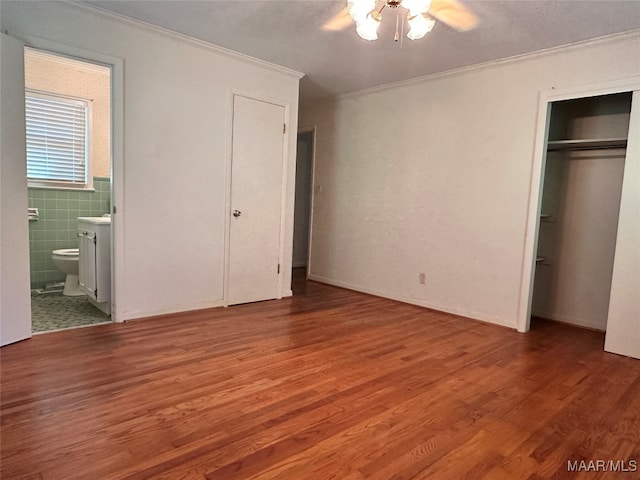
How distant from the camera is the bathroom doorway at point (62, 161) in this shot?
427cm

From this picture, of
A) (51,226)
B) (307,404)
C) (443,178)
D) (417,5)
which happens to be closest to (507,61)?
Answer: (443,178)

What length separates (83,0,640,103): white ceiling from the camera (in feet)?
8.91

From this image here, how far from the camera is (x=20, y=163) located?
106 inches

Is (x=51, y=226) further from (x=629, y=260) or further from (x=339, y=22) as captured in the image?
(x=629, y=260)

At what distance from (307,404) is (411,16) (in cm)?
227

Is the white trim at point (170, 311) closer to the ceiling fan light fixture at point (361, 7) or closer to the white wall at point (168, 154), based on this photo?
the white wall at point (168, 154)

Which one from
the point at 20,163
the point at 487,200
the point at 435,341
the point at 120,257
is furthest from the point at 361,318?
the point at 20,163

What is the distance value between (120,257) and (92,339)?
686mm

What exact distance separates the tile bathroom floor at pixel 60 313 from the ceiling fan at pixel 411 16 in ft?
9.80

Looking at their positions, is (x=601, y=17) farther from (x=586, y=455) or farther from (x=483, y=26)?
(x=586, y=455)

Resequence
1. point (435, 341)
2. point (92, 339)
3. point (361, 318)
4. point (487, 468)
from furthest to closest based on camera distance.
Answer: point (361, 318) < point (435, 341) < point (92, 339) < point (487, 468)

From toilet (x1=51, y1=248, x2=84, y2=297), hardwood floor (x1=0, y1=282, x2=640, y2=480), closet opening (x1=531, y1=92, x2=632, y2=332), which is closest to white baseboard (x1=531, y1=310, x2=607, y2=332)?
closet opening (x1=531, y1=92, x2=632, y2=332)

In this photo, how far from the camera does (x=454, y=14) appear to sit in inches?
110

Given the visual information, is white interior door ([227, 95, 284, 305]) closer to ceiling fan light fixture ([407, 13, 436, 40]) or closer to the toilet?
the toilet
